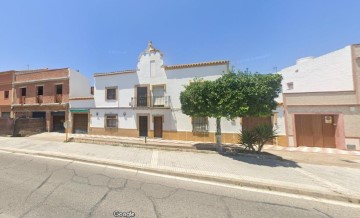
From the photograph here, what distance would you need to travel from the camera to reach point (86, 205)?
420 cm

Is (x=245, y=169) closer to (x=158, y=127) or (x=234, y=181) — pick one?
(x=234, y=181)

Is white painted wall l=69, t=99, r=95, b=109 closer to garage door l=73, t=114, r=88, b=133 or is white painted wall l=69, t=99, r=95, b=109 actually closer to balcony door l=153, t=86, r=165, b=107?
garage door l=73, t=114, r=88, b=133

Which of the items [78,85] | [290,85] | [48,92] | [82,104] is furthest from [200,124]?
[48,92]

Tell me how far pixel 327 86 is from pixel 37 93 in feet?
108

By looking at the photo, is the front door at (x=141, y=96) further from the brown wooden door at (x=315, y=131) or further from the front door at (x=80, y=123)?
the brown wooden door at (x=315, y=131)

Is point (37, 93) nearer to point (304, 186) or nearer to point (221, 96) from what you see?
point (221, 96)

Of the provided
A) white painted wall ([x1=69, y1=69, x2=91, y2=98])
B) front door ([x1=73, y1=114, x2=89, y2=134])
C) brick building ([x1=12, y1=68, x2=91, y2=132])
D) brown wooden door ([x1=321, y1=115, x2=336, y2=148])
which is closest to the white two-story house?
front door ([x1=73, y1=114, x2=89, y2=134])

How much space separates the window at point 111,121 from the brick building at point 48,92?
214 inches

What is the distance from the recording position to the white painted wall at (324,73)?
1404cm

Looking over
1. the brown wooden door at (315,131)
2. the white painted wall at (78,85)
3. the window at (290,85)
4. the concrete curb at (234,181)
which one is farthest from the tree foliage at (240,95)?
the white painted wall at (78,85)

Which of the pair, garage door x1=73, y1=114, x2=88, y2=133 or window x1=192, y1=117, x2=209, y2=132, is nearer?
window x1=192, y1=117, x2=209, y2=132

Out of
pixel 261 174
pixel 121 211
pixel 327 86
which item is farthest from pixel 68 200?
pixel 327 86

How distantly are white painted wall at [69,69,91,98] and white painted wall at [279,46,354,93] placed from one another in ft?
86.5

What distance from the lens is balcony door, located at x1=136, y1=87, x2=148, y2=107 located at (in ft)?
54.6
